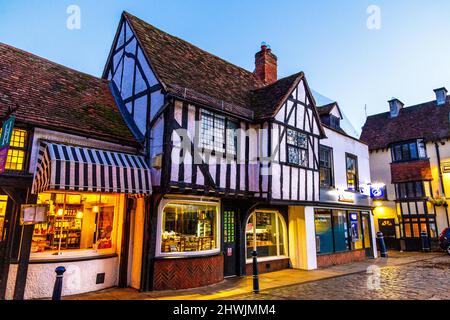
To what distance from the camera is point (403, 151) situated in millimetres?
24578

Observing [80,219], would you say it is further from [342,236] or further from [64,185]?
[342,236]

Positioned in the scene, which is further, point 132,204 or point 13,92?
point 132,204

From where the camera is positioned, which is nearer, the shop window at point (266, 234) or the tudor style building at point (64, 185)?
the tudor style building at point (64, 185)

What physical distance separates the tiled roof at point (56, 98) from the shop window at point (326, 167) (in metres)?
9.37

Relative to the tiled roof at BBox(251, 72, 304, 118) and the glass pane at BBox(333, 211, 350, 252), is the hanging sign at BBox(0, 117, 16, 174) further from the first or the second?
the glass pane at BBox(333, 211, 350, 252)

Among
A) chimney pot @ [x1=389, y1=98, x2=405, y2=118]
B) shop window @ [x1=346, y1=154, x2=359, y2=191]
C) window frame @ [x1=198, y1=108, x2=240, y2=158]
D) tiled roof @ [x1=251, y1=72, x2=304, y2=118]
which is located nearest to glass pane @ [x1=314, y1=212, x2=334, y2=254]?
shop window @ [x1=346, y1=154, x2=359, y2=191]

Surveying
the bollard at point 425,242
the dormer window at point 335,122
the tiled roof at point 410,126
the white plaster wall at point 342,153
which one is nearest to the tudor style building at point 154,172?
the white plaster wall at point 342,153

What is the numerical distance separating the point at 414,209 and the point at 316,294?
18.3m

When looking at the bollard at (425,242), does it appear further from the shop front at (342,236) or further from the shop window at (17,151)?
the shop window at (17,151)

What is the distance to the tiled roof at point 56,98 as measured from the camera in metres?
8.86

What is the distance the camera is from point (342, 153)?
56.0 ft

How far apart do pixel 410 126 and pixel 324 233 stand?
638 inches
